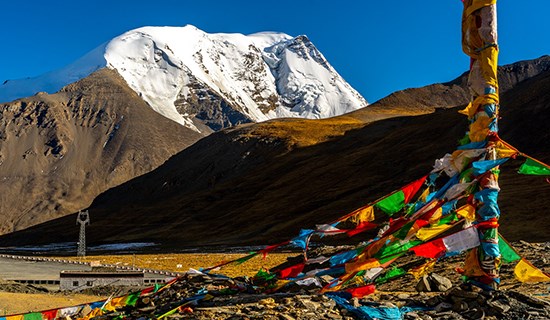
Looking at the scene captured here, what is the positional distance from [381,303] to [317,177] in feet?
231

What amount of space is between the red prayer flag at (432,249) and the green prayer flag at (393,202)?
55.6 inches

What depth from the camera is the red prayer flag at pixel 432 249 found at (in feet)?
28.7

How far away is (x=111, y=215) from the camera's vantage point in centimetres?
10269

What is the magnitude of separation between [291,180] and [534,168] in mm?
74085

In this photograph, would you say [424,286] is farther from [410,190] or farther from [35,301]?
[35,301]

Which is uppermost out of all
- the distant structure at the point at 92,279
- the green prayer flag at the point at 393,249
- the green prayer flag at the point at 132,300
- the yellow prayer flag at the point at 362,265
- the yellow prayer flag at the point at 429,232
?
the yellow prayer flag at the point at 429,232

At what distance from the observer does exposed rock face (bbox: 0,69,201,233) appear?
505 ft

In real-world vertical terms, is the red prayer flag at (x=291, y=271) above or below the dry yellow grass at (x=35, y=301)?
above

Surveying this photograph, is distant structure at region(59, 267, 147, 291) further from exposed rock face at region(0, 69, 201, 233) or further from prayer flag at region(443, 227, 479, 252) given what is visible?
Answer: exposed rock face at region(0, 69, 201, 233)

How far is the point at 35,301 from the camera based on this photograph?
21234 mm

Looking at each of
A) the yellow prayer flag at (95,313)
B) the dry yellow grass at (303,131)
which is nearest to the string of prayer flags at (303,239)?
the yellow prayer flag at (95,313)

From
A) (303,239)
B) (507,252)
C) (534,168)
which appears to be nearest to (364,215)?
(303,239)

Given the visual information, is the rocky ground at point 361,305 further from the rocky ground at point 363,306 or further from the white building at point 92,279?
the white building at point 92,279

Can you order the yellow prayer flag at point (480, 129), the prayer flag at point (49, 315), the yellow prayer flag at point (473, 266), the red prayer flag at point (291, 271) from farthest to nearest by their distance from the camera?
1. the prayer flag at point (49, 315)
2. the red prayer flag at point (291, 271)
3. the yellow prayer flag at point (480, 129)
4. the yellow prayer flag at point (473, 266)
